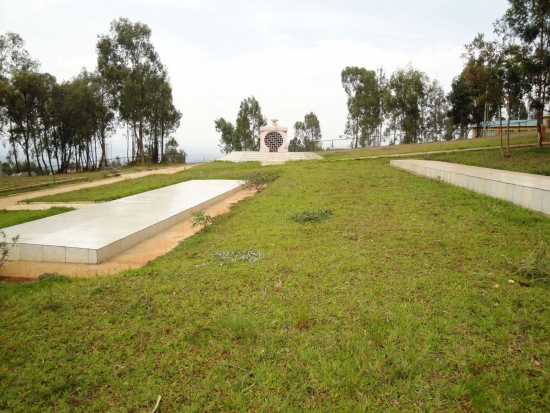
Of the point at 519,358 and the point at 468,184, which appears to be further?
the point at 468,184

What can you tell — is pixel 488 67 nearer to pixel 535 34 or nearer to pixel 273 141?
pixel 535 34

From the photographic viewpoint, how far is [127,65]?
90.2 feet

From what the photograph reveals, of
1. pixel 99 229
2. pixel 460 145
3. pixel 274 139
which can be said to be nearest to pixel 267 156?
pixel 274 139

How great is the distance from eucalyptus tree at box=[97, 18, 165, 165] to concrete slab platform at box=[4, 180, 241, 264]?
20518mm

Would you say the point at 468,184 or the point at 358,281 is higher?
the point at 468,184

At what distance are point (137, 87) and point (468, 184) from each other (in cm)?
2453

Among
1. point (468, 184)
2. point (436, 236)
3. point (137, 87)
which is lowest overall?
point (436, 236)

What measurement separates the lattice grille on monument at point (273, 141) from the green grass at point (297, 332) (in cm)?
2665

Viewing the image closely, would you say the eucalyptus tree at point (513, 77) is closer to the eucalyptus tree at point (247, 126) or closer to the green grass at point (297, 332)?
the green grass at point (297, 332)

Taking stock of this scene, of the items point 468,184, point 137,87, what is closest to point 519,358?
point 468,184

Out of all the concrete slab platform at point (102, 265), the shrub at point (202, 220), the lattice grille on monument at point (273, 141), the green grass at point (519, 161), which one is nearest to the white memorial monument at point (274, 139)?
the lattice grille on monument at point (273, 141)

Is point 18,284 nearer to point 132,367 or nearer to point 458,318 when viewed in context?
point 132,367

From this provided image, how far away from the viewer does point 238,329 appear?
8.96ft

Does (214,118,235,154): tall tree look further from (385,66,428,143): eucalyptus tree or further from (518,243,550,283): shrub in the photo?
(518,243,550,283): shrub
